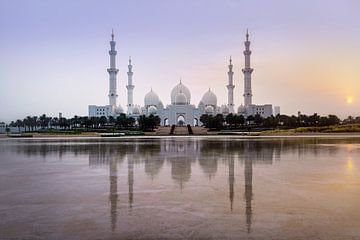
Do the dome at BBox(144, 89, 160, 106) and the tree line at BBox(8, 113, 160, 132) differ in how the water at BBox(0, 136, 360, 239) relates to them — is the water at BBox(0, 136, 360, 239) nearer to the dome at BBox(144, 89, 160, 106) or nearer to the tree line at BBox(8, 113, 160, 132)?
the tree line at BBox(8, 113, 160, 132)

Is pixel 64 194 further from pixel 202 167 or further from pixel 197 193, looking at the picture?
pixel 202 167

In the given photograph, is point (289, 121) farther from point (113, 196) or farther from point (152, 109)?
point (113, 196)

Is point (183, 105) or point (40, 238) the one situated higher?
point (183, 105)

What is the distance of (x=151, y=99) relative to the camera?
112m

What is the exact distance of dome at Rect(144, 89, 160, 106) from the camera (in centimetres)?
11180

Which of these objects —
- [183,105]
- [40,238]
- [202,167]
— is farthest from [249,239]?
[183,105]

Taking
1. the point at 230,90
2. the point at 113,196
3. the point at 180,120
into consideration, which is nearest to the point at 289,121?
the point at 230,90

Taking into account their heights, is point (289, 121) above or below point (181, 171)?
above

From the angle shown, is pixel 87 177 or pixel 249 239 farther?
pixel 87 177

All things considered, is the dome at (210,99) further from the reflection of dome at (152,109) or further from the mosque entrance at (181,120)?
the reflection of dome at (152,109)

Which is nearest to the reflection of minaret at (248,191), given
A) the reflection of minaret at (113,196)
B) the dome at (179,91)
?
the reflection of minaret at (113,196)

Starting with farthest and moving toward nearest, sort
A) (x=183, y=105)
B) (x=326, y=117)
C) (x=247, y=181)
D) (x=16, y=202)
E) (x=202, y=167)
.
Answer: (x=183, y=105)
(x=326, y=117)
(x=202, y=167)
(x=247, y=181)
(x=16, y=202)

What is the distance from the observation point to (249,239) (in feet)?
17.1

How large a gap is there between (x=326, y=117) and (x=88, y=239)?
75743mm
